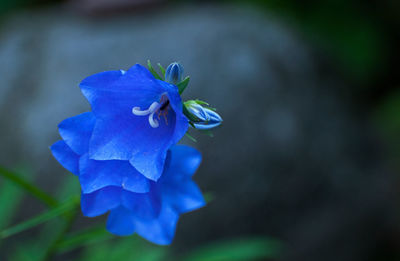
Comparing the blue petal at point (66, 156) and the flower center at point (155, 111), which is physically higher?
the flower center at point (155, 111)

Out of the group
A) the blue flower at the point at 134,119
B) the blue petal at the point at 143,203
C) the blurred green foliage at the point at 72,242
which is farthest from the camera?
the blurred green foliage at the point at 72,242

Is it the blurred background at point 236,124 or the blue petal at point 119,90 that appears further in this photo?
the blurred background at point 236,124

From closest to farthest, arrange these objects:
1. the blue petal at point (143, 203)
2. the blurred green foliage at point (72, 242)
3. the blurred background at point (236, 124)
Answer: the blue petal at point (143, 203), the blurred green foliage at point (72, 242), the blurred background at point (236, 124)

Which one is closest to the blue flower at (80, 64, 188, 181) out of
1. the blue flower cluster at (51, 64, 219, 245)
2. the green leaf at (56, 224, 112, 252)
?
the blue flower cluster at (51, 64, 219, 245)

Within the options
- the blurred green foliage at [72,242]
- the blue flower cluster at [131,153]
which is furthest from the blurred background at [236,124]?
the blue flower cluster at [131,153]

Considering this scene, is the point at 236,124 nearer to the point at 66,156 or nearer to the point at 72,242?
the point at 72,242

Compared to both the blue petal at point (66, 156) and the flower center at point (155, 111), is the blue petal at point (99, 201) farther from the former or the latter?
the flower center at point (155, 111)
